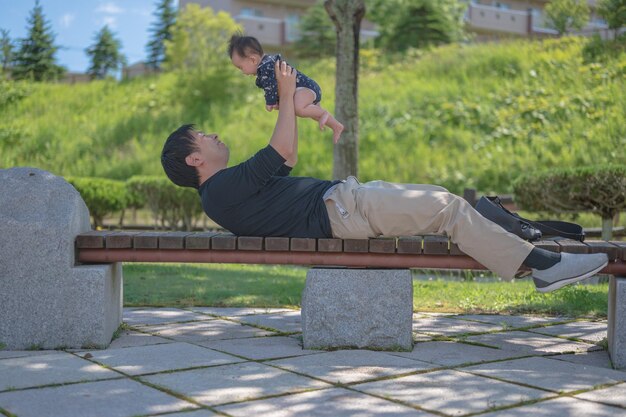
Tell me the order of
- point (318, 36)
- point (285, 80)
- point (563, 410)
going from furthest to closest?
point (318, 36), point (285, 80), point (563, 410)

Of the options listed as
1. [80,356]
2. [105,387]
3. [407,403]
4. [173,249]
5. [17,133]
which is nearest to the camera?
[407,403]

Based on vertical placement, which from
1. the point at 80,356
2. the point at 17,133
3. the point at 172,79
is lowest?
the point at 80,356

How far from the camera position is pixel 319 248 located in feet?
13.4

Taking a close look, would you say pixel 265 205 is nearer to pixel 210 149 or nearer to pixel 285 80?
pixel 210 149

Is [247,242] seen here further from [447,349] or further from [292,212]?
[447,349]

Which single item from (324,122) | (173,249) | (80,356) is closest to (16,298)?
(80,356)

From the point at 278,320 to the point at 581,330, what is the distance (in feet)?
6.66

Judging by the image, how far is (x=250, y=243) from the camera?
13.6ft

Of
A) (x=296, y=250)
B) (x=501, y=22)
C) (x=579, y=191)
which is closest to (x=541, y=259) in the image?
(x=296, y=250)

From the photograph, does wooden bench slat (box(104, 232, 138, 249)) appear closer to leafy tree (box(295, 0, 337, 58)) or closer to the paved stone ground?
the paved stone ground

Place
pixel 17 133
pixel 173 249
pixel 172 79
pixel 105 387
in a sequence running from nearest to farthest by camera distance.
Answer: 1. pixel 105 387
2. pixel 173 249
3. pixel 17 133
4. pixel 172 79

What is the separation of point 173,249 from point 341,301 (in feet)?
3.28

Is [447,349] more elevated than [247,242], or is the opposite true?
[247,242]

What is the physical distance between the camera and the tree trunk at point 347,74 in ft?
31.8
